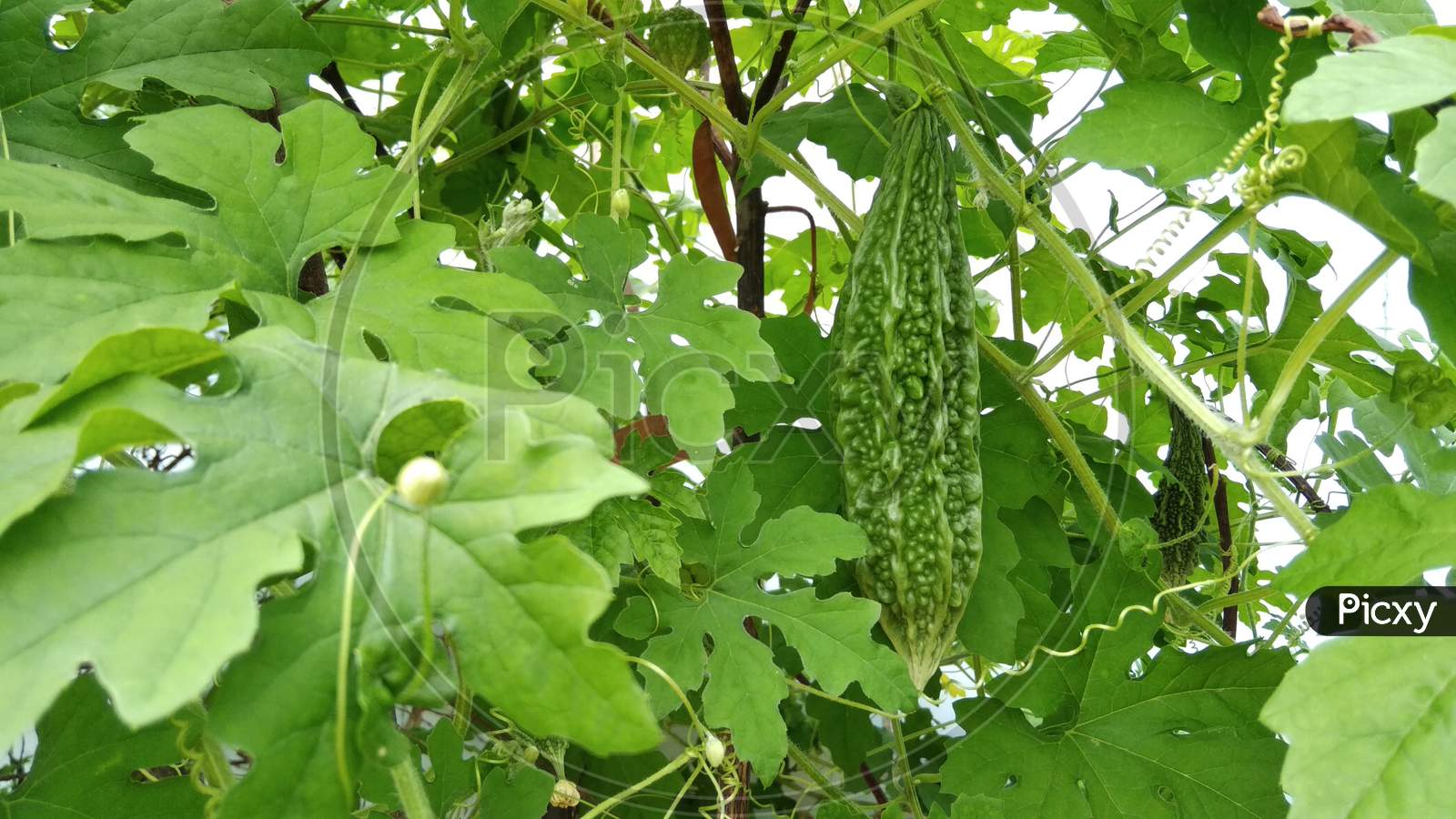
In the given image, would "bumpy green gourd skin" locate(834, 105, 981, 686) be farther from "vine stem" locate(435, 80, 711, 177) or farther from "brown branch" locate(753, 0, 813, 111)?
"vine stem" locate(435, 80, 711, 177)

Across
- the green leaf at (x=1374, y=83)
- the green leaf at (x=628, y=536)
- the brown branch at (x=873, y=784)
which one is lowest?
the brown branch at (x=873, y=784)

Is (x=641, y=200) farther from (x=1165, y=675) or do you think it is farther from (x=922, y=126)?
(x=1165, y=675)

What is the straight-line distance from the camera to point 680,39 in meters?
1.25

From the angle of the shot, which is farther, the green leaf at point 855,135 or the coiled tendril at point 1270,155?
the green leaf at point 855,135

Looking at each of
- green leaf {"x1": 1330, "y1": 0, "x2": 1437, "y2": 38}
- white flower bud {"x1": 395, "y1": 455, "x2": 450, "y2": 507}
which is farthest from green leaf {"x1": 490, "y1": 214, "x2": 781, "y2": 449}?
green leaf {"x1": 1330, "y1": 0, "x2": 1437, "y2": 38}

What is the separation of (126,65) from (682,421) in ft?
2.14

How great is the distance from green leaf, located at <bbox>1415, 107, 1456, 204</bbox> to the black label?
0.37m

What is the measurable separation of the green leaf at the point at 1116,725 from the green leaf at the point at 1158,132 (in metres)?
0.43

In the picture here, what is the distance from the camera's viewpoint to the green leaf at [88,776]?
87cm

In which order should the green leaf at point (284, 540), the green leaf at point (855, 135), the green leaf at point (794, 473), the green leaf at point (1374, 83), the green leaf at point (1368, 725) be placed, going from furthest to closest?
1. the green leaf at point (855, 135)
2. the green leaf at point (794, 473)
3. the green leaf at point (1368, 725)
4. the green leaf at point (1374, 83)
5. the green leaf at point (284, 540)

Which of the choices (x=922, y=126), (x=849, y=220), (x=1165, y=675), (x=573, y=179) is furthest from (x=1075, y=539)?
(x=573, y=179)

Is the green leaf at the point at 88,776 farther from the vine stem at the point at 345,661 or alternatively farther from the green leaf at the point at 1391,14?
the green leaf at the point at 1391,14

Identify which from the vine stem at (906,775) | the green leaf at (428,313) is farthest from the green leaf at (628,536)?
the vine stem at (906,775)

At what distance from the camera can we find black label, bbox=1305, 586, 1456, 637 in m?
0.87
